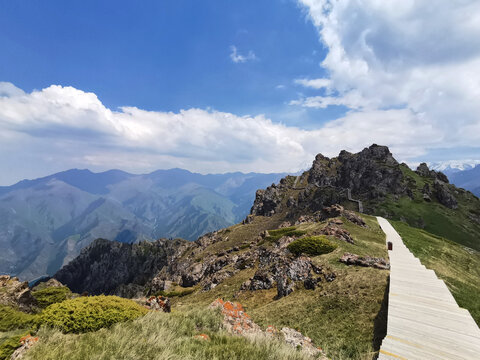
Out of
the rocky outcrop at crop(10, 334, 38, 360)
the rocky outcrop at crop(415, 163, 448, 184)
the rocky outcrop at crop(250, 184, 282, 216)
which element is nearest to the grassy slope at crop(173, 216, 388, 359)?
the rocky outcrop at crop(10, 334, 38, 360)

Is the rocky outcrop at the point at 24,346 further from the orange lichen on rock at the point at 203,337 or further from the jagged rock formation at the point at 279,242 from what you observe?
the jagged rock formation at the point at 279,242

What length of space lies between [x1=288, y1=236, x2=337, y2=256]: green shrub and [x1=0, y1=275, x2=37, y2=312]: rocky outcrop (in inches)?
1007

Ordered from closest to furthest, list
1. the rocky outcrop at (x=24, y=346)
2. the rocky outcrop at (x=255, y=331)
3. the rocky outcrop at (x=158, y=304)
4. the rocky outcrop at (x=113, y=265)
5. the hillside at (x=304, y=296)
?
the rocky outcrop at (x=24, y=346)
the hillside at (x=304, y=296)
the rocky outcrop at (x=255, y=331)
the rocky outcrop at (x=158, y=304)
the rocky outcrop at (x=113, y=265)

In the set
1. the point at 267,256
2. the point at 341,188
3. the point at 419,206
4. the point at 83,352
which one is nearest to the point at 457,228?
the point at 419,206

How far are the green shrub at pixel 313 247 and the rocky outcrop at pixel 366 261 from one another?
12.6 feet

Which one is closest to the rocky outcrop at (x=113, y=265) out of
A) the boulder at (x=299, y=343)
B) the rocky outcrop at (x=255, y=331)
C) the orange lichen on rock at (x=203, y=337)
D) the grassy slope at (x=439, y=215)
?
the grassy slope at (x=439, y=215)

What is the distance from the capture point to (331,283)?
60.1 ft

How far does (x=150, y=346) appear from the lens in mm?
7383

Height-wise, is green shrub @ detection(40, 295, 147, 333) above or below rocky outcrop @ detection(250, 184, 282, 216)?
above

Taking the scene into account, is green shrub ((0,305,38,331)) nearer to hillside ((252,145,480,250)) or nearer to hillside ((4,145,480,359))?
hillside ((4,145,480,359))

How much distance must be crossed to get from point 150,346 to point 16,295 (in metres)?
18.6

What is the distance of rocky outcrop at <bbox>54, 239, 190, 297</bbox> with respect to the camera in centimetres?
17200

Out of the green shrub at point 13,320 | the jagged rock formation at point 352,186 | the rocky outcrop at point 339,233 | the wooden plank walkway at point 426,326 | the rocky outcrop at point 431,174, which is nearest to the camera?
the wooden plank walkway at point 426,326

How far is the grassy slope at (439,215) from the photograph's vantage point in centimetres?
6988
